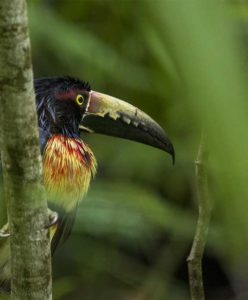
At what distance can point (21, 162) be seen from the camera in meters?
0.95

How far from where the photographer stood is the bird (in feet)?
5.96

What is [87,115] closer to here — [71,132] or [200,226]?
[71,132]

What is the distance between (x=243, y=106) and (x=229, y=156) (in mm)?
27

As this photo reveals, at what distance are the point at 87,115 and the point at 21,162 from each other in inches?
43.2

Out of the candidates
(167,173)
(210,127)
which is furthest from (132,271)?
(210,127)

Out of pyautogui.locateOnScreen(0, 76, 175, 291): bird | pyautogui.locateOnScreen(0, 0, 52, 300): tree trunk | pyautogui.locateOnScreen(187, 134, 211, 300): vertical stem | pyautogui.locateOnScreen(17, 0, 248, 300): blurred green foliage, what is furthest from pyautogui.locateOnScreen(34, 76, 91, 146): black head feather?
pyautogui.locateOnScreen(0, 0, 52, 300): tree trunk

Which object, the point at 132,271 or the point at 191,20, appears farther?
the point at 132,271

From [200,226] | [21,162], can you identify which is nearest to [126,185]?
[200,226]

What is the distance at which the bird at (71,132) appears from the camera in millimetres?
1815

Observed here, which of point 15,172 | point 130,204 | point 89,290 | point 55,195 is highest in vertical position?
point 15,172

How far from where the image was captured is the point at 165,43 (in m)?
0.44

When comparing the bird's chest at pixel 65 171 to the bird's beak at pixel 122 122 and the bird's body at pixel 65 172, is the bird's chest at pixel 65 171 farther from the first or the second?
the bird's beak at pixel 122 122

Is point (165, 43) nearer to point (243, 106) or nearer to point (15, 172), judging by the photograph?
point (243, 106)

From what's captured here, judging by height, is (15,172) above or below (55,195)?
above
